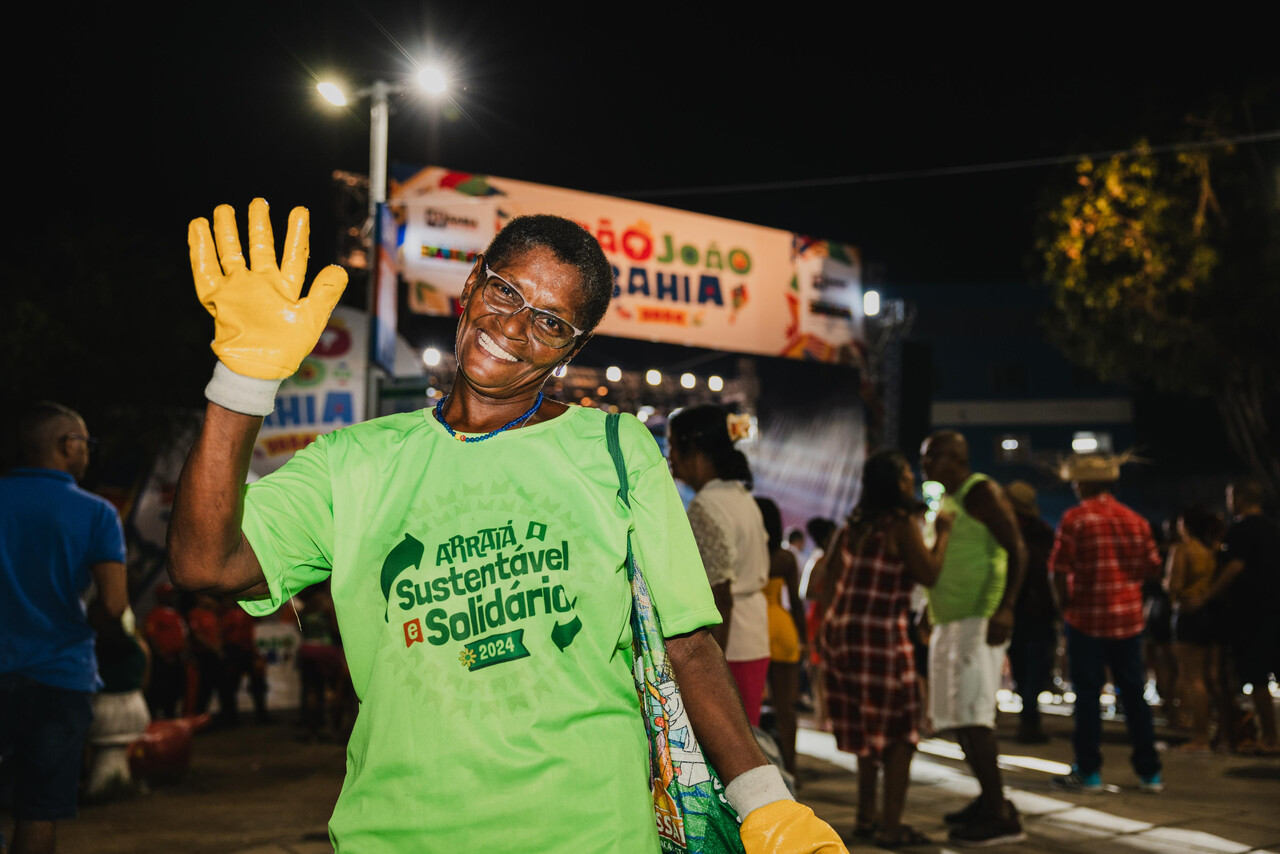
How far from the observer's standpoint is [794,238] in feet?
48.9

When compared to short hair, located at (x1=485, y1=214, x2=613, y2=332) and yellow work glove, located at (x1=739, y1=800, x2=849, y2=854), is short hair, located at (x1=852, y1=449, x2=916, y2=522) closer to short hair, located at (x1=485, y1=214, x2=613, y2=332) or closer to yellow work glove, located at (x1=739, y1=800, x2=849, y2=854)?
short hair, located at (x1=485, y1=214, x2=613, y2=332)

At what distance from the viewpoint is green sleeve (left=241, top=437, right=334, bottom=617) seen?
1.59 m

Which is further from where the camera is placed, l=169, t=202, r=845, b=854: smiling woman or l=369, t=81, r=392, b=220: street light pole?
l=369, t=81, r=392, b=220: street light pole

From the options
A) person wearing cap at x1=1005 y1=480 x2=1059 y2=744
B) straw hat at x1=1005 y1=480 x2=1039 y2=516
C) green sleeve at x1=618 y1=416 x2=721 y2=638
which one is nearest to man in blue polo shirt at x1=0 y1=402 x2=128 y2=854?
green sleeve at x1=618 y1=416 x2=721 y2=638

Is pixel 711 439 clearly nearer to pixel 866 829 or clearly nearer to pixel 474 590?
pixel 866 829

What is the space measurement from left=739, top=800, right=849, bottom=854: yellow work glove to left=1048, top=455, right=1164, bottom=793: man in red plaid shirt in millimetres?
5515

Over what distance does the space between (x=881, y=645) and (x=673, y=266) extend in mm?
9022

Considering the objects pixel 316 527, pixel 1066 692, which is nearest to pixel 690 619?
pixel 316 527

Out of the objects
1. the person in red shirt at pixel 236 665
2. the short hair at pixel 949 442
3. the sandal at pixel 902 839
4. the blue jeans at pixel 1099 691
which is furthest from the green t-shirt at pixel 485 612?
the person in red shirt at pixel 236 665

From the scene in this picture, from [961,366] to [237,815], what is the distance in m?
37.1

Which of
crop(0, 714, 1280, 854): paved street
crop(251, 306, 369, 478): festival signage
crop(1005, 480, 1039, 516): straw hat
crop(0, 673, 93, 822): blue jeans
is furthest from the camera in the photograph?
crop(251, 306, 369, 478): festival signage

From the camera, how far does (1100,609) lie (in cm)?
657

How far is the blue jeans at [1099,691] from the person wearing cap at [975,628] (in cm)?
136

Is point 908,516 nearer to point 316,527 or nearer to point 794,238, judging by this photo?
point 316,527
